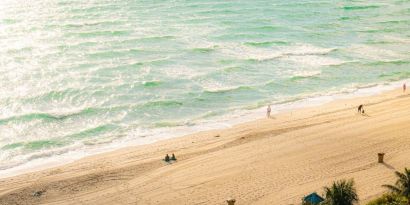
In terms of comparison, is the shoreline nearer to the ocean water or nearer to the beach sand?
the ocean water

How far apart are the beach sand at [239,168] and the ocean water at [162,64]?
112 inches

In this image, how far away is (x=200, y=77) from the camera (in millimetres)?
49531

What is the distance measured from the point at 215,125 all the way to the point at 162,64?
1427 cm

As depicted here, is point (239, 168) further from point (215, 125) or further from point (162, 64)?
point (162, 64)

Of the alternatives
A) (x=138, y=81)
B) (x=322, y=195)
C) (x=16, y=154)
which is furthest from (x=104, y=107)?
(x=322, y=195)

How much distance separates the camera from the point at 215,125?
1576 inches

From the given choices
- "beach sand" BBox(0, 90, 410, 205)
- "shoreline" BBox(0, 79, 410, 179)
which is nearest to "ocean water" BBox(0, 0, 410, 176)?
"shoreline" BBox(0, 79, 410, 179)

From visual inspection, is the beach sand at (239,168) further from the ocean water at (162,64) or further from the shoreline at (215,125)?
the ocean water at (162,64)

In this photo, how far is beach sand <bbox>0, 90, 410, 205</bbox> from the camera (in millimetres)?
28078

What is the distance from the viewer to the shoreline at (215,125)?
33.6 meters

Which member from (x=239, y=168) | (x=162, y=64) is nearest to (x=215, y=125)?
(x=239, y=168)

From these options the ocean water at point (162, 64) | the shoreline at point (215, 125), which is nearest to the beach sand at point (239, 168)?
the shoreline at point (215, 125)

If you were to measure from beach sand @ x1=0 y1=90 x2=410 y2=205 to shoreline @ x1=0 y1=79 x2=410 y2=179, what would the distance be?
976 mm

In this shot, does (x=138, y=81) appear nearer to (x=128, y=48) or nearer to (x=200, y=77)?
(x=200, y=77)
